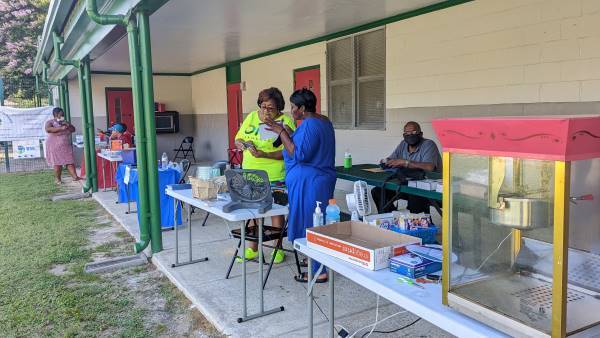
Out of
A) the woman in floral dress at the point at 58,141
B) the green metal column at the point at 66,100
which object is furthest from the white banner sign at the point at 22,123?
the woman in floral dress at the point at 58,141

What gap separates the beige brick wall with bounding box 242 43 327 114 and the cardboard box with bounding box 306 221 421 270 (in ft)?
18.5

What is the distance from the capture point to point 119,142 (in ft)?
25.0

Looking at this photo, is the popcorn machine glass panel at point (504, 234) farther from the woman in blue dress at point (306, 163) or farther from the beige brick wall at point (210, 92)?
the beige brick wall at point (210, 92)

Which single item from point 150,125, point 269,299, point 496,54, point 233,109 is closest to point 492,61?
point 496,54

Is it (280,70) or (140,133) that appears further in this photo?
(280,70)

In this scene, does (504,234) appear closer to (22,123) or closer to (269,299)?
(269,299)

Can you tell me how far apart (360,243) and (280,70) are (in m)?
7.28

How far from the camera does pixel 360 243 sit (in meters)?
2.20

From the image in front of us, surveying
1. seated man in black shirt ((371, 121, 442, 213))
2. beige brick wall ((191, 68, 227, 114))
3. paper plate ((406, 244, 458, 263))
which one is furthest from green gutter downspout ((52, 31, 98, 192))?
paper plate ((406, 244, 458, 263))

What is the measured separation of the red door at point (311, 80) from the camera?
7.95 metres

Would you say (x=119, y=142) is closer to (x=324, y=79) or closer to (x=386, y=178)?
(x=324, y=79)

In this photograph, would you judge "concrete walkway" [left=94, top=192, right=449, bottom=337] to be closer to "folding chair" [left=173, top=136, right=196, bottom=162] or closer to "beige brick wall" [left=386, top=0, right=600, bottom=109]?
"beige brick wall" [left=386, top=0, right=600, bottom=109]

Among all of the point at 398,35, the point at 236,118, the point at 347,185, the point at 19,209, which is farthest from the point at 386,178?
the point at 236,118

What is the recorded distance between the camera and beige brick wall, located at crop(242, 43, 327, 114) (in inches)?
310
